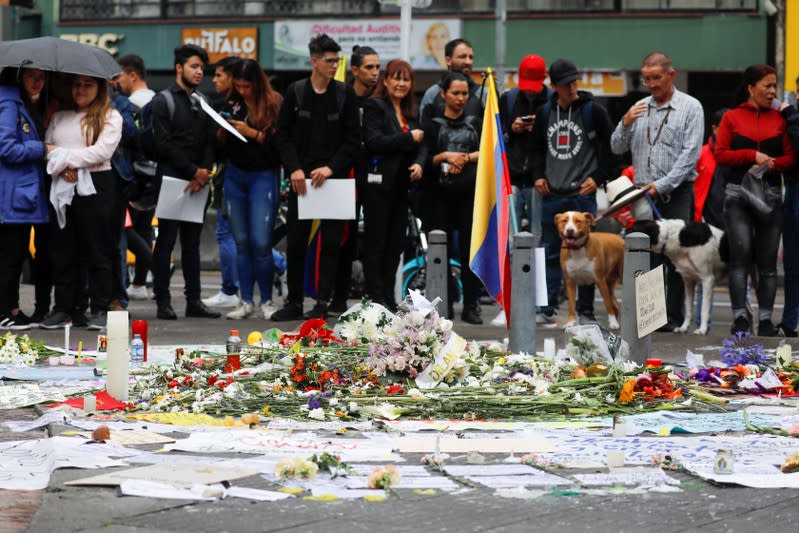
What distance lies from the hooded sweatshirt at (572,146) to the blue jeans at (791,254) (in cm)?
159

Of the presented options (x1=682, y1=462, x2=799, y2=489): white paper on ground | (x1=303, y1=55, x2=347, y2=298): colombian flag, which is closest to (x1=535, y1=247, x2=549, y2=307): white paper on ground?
(x1=303, y1=55, x2=347, y2=298): colombian flag

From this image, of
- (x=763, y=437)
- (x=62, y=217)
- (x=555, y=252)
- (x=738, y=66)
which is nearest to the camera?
(x=763, y=437)

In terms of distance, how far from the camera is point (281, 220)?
1698cm

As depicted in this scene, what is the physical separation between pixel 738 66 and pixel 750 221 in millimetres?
18555

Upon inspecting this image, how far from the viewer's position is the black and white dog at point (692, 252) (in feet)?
41.0

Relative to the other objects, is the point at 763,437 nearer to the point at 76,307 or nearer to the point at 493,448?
the point at 493,448

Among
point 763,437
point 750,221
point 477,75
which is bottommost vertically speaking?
point 763,437

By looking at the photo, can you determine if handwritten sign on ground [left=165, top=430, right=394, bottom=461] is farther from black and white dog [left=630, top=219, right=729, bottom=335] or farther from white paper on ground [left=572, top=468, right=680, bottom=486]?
black and white dog [left=630, top=219, right=729, bottom=335]

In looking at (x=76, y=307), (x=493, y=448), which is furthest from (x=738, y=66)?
(x=493, y=448)

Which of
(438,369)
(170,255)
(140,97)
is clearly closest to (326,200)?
(170,255)

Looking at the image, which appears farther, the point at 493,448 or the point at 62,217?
the point at 62,217

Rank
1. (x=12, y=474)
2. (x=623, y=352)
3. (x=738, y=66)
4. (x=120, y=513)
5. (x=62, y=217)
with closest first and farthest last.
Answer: (x=120, y=513), (x=12, y=474), (x=623, y=352), (x=62, y=217), (x=738, y=66)

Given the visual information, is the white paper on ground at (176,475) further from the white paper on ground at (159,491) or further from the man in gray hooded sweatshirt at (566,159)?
the man in gray hooded sweatshirt at (566,159)

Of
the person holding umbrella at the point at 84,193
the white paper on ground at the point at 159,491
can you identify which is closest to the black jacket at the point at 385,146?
the person holding umbrella at the point at 84,193
